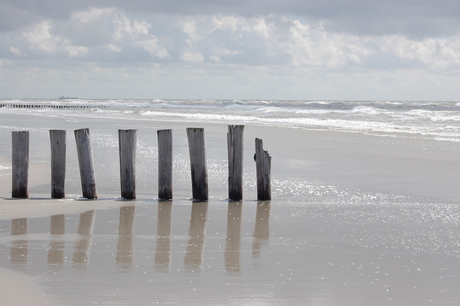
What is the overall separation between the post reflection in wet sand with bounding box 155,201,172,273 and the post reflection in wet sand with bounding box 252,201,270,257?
0.96 metres

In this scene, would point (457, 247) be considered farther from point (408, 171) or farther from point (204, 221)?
point (408, 171)

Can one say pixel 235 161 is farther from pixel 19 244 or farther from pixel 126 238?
pixel 19 244

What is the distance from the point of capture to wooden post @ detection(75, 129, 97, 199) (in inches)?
384

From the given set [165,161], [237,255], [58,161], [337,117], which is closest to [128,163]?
[165,161]

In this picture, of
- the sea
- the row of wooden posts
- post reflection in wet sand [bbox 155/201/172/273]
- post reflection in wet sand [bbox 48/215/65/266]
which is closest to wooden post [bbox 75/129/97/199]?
the row of wooden posts

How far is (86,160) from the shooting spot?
9.79 meters

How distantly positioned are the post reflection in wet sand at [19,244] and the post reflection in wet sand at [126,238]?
0.97 m

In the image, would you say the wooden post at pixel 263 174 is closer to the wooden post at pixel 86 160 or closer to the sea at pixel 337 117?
the wooden post at pixel 86 160

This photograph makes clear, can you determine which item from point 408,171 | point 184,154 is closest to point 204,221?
point 408,171

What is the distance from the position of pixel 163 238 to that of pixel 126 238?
1.42 ft

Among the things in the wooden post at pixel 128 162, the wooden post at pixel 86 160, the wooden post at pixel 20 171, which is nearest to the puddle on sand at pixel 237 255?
the wooden post at pixel 128 162

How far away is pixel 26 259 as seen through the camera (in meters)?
6.28

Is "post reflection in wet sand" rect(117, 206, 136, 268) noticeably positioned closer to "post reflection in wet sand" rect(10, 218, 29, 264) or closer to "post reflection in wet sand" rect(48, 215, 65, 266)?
"post reflection in wet sand" rect(48, 215, 65, 266)

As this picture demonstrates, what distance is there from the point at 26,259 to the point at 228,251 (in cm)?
211
